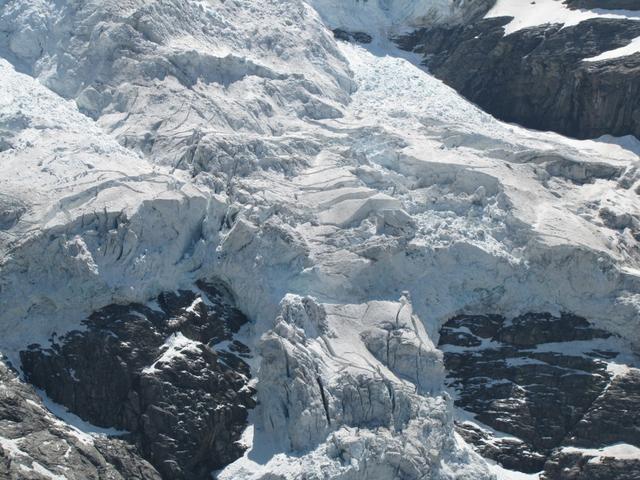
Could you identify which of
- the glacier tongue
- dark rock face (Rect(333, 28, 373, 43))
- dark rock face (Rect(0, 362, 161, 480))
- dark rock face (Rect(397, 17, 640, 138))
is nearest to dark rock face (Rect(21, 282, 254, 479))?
the glacier tongue

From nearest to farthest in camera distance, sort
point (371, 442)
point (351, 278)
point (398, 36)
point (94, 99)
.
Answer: point (371, 442) < point (351, 278) < point (94, 99) < point (398, 36)

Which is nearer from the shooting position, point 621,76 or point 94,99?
point 94,99

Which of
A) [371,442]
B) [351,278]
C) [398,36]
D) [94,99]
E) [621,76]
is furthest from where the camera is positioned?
[398,36]

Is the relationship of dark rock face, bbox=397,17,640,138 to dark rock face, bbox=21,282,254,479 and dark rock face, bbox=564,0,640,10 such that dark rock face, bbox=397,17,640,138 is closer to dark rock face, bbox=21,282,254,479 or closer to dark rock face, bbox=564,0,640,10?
dark rock face, bbox=564,0,640,10

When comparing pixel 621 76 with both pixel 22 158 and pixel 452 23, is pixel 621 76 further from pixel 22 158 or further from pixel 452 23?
pixel 22 158

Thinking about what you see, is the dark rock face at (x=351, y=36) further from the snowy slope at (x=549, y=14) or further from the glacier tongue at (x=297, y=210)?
the snowy slope at (x=549, y=14)

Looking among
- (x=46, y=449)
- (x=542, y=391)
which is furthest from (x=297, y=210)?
(x=46, y=449)

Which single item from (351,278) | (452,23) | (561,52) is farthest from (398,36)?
(351,278)

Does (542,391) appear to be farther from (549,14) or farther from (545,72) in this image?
(549,14)
